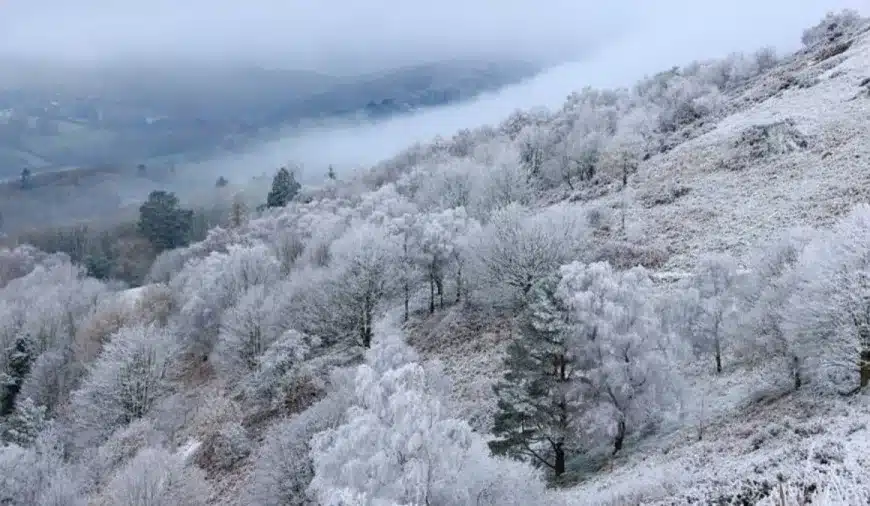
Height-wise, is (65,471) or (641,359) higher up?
(641,359)

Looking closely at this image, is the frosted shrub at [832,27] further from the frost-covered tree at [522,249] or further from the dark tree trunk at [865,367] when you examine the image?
the dark tree trunk at [865,367]

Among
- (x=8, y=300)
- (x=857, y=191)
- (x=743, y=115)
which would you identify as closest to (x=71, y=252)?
(x=8, y=300)

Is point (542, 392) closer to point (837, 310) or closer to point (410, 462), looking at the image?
point (837, 310)

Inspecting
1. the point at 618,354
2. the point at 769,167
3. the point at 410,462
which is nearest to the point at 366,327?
the point at 618,354

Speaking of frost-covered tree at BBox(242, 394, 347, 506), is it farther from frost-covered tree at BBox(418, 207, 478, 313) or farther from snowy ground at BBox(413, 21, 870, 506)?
frost-covered tree at BBox(418, 207, 478, 313)

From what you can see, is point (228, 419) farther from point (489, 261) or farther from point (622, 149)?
point (622, 149)

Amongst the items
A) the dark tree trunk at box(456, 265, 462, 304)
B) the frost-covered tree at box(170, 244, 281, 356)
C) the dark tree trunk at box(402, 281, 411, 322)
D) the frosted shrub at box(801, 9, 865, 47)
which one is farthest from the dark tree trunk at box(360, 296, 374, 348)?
the frosted shrub at box(801, 9, 865, 47)

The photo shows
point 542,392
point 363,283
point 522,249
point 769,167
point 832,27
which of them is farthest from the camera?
point 832,27
